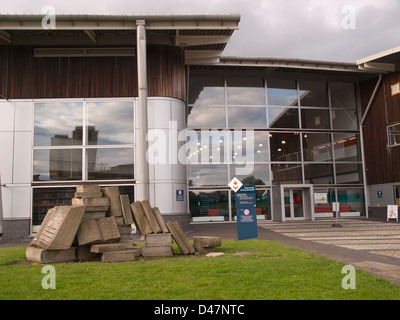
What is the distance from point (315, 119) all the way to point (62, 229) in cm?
2106

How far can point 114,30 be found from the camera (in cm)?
1830

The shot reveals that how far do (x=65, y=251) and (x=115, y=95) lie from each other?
11.1 meters

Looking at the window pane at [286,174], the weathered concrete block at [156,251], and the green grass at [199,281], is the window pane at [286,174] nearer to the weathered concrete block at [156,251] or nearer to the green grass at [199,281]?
the weathered concrete block at [156,251]

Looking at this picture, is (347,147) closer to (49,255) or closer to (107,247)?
(107,247)

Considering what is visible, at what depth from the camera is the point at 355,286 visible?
6109 millimetres

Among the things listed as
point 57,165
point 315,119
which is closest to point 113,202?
point 57,165

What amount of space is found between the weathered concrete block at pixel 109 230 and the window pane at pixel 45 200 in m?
9.01

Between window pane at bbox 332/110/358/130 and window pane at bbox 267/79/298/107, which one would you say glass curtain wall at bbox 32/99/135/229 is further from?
window pane at bbox 332/110/358/130

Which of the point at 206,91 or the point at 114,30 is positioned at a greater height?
the point at 114,30

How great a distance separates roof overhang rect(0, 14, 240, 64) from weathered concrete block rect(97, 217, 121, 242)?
10817mm

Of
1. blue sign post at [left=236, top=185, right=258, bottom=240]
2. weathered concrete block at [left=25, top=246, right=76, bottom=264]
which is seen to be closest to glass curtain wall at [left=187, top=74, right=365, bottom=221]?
blue sign post at [left=236, top=185, right=258, bottom=240]

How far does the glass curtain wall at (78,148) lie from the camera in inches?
718

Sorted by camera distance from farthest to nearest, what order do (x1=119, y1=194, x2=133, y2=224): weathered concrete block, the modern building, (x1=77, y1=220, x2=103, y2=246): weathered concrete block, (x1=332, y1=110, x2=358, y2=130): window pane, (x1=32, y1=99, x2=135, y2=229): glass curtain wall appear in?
(x1=332, y1=110, x2=358, y2=130): window pane < (x1=32, y1=99, x2=135, y2=229): glass curtain wall < the modern building < (x1=119, y1=194, x2=133, y2=224): weathered concrete block < (x1=77, y1=220, x2=103, y2=246): weathered concrete block

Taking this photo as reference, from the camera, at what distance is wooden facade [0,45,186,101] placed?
61.2 feet
